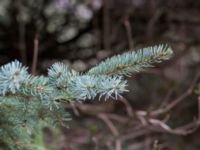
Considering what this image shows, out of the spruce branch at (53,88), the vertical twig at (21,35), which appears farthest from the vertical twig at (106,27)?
the spruce branch at (53,88)

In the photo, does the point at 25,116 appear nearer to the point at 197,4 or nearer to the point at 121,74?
the point at 121,74

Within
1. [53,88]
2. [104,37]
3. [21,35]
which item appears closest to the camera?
[53,88]

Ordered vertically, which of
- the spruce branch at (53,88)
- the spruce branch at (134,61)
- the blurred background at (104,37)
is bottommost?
the spruce branch at (53,88)

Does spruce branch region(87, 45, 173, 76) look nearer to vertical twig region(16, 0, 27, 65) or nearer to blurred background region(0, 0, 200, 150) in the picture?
blurred background region(0, 0, 200, 150)

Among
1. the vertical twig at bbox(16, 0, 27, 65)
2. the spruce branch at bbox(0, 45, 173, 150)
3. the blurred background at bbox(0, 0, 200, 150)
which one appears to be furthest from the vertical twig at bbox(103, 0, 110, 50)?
the spruce branch at bbox(0, 45, 173, 150)

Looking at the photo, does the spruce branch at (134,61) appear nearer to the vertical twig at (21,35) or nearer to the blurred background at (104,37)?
the blurred background at (104,37)

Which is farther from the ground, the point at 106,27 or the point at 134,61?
the point at 106,27

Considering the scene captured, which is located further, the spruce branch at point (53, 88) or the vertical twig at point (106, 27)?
the vertical twig at point (106, 27)

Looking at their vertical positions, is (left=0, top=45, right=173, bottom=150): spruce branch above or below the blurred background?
below

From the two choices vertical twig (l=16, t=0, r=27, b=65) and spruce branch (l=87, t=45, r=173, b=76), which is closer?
spruce branch (l=87, t=45, r=173, b=76)

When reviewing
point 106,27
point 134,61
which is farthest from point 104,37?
point 134,61

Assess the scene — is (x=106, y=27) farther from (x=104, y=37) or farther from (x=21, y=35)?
(x=21, y=35)
